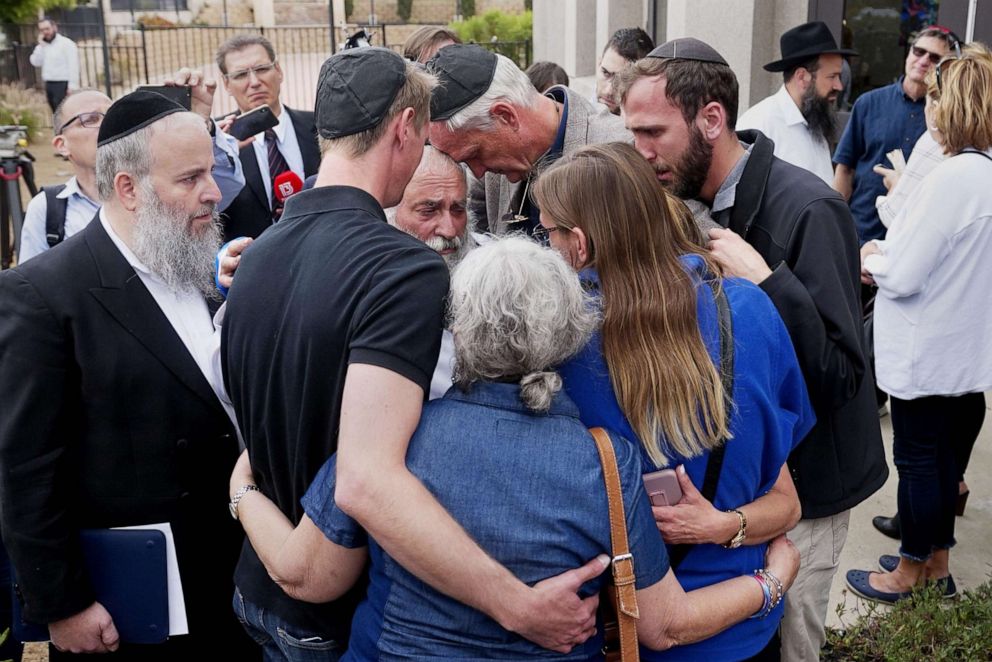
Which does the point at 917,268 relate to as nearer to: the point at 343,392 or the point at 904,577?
the point at 904,577

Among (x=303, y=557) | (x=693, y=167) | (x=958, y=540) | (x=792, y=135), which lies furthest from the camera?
(x=792, y=135)

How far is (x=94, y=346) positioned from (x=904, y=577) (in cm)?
319

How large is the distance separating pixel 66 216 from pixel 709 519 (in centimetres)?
307

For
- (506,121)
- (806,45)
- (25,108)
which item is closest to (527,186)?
(506,121)

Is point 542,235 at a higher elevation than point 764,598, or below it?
higher

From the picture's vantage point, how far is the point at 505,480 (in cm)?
164

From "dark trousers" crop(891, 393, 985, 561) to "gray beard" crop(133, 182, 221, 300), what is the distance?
8.74 feet

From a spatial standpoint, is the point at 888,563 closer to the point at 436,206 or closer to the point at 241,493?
the point at 436,206

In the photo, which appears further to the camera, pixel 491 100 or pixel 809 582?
pixel 491 100

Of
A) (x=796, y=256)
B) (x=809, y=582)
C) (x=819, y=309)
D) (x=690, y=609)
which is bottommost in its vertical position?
(x=809, y=582)

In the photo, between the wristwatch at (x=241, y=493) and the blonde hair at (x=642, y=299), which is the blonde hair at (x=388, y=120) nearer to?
the blonde hair at (x=642, y=299)

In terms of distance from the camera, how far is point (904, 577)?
3824 millimetres

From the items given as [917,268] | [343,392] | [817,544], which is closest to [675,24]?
[917,268]

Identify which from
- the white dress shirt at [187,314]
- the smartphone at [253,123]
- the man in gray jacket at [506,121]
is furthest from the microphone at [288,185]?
the white dress shirt at [187,314]
